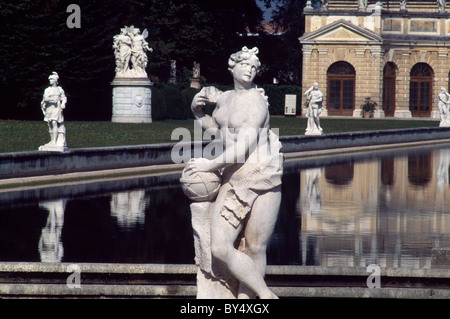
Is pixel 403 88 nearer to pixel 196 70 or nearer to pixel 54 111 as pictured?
pixel 196 70

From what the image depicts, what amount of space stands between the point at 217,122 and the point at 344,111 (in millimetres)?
56726

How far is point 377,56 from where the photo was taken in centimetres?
6203

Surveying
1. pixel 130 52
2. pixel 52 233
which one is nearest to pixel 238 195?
pixel 52 233

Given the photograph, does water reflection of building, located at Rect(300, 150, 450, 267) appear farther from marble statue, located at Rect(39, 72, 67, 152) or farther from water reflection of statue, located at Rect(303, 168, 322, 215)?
marble statue, located at Rect(39, 72, 67, 152)

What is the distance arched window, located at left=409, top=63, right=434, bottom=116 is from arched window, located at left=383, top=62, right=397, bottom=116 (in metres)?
1.23

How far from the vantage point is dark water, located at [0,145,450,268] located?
10336 millimetres

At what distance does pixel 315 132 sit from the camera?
30.7 meters

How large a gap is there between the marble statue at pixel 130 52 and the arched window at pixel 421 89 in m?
29.3

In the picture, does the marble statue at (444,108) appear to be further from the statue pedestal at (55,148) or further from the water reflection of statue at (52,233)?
the water reflection of statue at (52,233)

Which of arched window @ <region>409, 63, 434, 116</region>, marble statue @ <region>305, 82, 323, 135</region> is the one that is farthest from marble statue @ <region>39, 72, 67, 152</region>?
arched window @ <region>409, 63, 434, 116</region>

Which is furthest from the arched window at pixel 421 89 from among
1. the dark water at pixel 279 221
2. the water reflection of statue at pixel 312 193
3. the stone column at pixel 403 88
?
the dark water at pixel 279 221

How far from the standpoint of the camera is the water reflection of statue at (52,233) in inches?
399

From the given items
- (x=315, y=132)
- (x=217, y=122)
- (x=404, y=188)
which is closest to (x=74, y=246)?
(x=217, y=122)
